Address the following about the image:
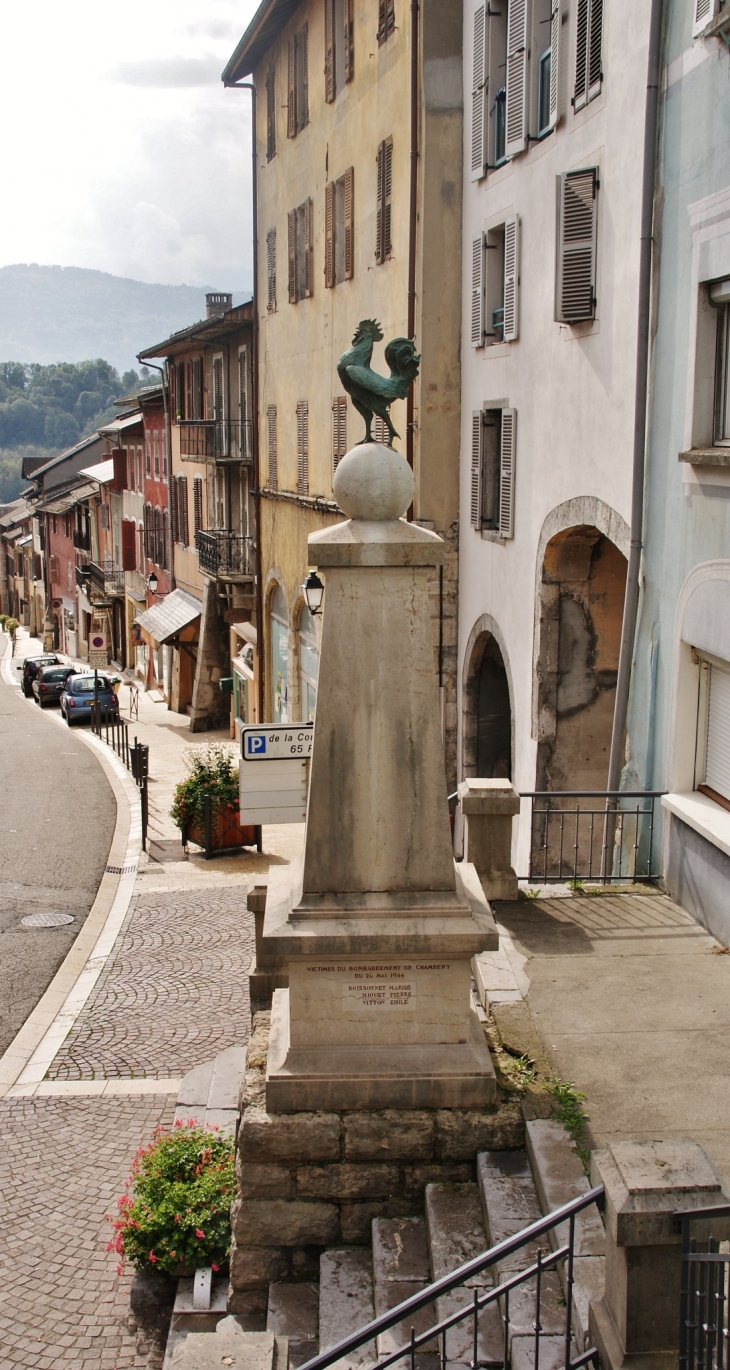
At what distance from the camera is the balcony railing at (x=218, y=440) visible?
1172 inches

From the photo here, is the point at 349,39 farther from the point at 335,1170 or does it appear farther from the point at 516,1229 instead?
the point at 516,1229

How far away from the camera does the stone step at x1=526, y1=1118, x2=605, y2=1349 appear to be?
4.50 m

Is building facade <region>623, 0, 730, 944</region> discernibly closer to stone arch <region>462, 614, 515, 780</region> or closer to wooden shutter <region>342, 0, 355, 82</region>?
stone arch <region>462, 614, 515, 780</region>

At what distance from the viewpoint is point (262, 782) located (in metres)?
13.7

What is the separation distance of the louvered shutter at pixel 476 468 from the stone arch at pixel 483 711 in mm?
1557

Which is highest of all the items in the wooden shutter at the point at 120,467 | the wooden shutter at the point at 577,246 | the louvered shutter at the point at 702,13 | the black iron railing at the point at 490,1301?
the louvered shutter at the point at 702,13

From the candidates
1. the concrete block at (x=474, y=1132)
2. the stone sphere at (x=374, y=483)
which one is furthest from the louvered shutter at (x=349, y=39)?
the concrete block at (x=474, y=1132)

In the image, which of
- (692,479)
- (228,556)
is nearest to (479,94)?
(692,479)

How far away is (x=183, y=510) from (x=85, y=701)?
6720 millimetres

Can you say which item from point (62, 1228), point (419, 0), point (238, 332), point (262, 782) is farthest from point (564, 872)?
point (238, 332)

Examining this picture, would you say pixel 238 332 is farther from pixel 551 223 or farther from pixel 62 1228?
pixel 62 1228

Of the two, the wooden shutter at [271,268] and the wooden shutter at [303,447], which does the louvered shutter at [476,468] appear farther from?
the wooden shutter at [271,268]

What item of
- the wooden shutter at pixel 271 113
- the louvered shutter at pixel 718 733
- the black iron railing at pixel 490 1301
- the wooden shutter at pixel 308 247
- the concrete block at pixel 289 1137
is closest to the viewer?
the black iron railing at pixel 490 1301

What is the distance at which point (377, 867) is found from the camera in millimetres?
5754
